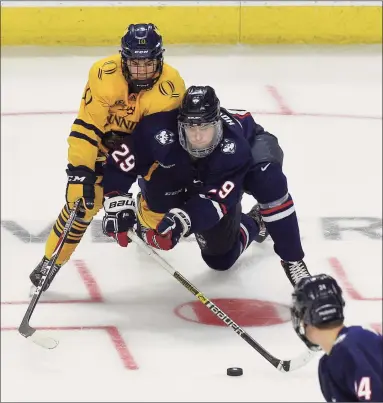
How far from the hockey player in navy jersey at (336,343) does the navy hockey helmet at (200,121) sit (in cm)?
139

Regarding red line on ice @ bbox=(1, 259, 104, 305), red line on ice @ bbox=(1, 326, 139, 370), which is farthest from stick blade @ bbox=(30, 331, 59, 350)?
red line on ice @ bbox=(1, 259, 104, 305)

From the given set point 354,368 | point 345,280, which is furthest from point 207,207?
point 354,368

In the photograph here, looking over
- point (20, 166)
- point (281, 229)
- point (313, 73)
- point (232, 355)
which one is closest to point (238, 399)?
point (232, 355)

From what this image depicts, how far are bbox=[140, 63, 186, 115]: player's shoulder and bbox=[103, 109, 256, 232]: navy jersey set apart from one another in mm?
24

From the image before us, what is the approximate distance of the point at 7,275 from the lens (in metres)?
4.46

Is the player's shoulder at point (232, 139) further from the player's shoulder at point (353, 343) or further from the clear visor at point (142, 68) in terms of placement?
the player's shoulder at point (353, 343)

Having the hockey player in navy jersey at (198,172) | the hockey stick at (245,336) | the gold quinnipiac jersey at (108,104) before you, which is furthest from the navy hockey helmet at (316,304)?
the gold quinnipiac jersey at (108,104)

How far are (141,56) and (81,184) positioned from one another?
1.60 ft

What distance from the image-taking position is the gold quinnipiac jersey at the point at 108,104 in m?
3.90

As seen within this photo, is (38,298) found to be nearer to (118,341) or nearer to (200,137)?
(118,341)

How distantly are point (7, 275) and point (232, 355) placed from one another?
1.03 meters

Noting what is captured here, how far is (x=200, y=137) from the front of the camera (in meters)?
3.72

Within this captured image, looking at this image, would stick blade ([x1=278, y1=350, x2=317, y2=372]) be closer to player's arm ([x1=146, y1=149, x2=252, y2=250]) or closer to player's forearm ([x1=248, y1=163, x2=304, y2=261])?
player's forearm ([x1=248, y1=163, x2=304, y2=261])

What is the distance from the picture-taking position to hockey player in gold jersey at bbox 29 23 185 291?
385 centimetres
